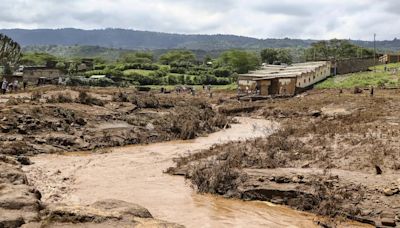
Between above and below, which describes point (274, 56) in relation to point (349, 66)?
above

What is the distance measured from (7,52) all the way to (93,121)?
147 feet

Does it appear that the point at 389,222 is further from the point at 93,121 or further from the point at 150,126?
the point at 150,126

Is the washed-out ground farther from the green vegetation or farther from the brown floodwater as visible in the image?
the green vegetation

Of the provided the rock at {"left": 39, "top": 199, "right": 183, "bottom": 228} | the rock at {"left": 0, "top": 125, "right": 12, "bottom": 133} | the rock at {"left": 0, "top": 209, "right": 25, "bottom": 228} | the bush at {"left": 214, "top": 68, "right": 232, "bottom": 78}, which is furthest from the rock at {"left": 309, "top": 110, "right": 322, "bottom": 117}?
the bush at {"left": 214, "top": 68, "right": 232, "bottom": 78}

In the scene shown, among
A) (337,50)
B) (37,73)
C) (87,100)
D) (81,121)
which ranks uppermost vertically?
(337,50)

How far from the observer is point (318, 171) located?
57.4ft

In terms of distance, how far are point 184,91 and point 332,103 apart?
28.8 metres

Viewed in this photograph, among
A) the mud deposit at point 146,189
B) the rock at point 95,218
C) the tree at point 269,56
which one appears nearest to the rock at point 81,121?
the mud deposit at point 146,189

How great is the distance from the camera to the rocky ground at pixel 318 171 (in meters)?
15.1

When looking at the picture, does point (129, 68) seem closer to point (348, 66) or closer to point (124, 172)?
point (348, 66)

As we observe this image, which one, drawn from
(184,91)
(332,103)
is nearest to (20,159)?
(332,103)

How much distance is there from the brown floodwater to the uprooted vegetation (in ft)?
6.77

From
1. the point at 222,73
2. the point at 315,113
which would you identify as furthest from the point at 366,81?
the point at 222,73

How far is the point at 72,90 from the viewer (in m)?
38.3
